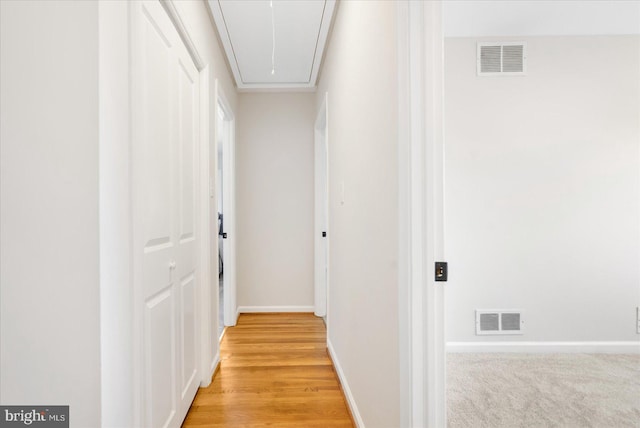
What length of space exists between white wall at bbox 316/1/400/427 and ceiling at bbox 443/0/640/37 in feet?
2.90

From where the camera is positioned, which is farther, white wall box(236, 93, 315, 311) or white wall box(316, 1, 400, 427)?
white wall box(236, 93, 315, 311)

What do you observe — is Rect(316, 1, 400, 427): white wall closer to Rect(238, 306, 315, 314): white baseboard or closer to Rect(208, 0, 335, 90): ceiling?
Rect(208, 0, 335, 90): ceiling

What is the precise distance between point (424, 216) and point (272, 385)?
1685 millimetres

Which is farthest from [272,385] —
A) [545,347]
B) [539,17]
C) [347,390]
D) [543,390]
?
[539,17]

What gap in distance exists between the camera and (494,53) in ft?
8.50

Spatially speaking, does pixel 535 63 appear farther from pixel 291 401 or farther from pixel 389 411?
pixel 291 401

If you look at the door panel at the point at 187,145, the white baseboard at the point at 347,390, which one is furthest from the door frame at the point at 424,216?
the door panel at the point at 187,145

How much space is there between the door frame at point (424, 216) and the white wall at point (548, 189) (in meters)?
1.70

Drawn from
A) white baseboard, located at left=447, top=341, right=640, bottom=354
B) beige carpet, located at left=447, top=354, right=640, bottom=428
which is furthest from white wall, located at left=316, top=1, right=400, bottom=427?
white baseboard, located at left=447, top=341, right=640, bottom=354

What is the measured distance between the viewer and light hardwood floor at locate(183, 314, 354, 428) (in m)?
1.80

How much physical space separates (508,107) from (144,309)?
2737mm

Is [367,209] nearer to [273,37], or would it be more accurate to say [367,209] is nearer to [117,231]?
[117,231]

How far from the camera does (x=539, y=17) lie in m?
2.37

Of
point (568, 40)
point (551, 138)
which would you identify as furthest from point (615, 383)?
point (568, 40)
